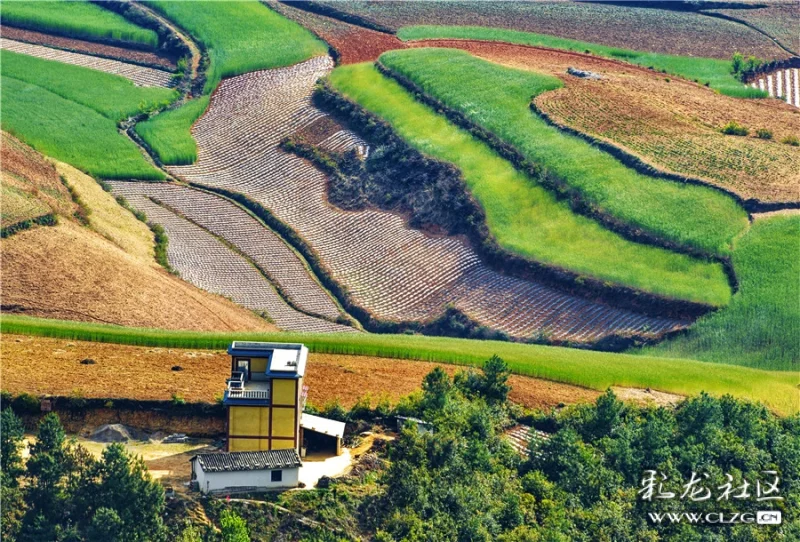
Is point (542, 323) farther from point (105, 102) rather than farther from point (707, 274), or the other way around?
point (105, 102)

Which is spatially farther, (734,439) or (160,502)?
(734,439)

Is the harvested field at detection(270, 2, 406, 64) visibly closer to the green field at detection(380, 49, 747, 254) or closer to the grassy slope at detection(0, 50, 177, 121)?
the green field at detection(380, 49, 747, 254)

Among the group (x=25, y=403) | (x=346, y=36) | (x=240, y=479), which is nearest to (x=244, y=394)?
(x=240, y=479)

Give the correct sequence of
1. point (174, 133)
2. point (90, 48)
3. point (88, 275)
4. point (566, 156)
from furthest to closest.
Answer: point (90, 48) < point (174, 133) < point (566, 156) < point (88, 275)

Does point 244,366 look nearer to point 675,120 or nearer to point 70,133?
point 70,133

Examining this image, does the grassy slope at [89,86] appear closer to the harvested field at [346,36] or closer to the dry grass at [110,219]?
the harvested field at [346,36]

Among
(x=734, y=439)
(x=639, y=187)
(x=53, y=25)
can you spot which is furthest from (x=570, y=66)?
(x=734, y=439)
